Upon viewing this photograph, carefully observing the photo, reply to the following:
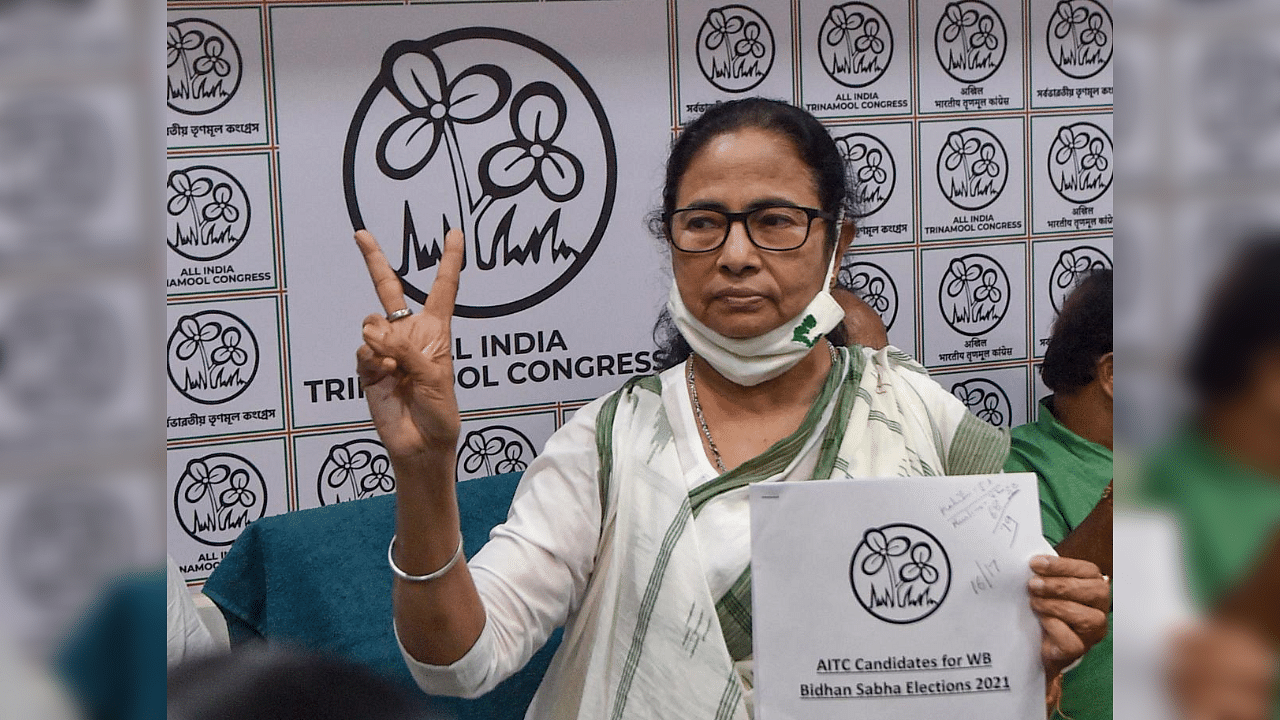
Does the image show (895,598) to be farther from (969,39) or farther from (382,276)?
(969,39)

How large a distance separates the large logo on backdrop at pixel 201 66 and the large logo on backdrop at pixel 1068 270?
102cm

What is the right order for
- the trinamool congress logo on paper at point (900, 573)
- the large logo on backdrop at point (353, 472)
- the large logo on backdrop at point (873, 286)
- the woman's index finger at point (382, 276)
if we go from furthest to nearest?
1. the large logo on backdrop at point (873, 286)
2. the large logo on backdrop at point (353, 472)
3. the trinamool congress logo on paper at point (900, 573)
4. the woman's index finger at point (382, 276)

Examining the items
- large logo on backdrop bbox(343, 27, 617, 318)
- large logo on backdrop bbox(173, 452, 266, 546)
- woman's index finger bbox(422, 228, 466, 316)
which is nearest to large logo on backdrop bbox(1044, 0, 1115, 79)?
large logo on backdrop bbox(343, 27, 617, 318)

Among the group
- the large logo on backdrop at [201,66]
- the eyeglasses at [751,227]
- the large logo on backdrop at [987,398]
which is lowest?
the large logo on backdrop at [987,398]

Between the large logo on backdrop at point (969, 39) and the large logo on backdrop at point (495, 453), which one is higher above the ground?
the large logo on backdrop at point (969, 39)

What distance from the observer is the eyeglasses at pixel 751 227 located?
111cm

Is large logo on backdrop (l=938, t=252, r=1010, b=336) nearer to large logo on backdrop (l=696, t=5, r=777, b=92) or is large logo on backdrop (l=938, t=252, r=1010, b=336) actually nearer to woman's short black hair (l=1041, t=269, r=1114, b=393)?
woman's short black hair (l=1041, t=269, r=1114, b=393)

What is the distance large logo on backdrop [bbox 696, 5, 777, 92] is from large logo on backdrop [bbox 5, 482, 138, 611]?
1.19 metres

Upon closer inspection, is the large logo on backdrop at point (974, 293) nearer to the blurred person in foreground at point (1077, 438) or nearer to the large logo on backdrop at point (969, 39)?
the blurred person in foreground at point (1077, 438)

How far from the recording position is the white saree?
1.07m

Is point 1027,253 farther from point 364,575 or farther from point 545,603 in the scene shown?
point 364,575

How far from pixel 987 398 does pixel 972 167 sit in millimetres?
299

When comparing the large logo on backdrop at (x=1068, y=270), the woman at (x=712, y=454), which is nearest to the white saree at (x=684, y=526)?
the woman at (x=712, y=454)

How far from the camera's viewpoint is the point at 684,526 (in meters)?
1.07
